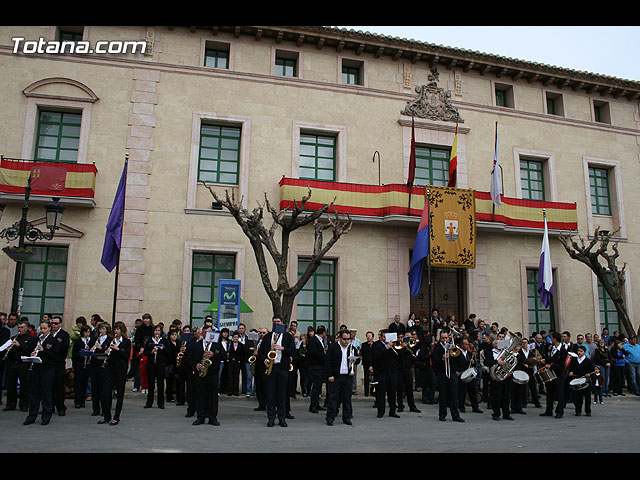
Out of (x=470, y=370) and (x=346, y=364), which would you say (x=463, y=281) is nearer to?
(x=470, y=370)

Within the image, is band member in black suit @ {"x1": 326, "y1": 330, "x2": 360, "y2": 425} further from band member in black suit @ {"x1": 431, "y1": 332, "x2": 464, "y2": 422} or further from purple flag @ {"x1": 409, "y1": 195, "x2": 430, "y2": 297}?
purple flag @ {"x1": 409, "y1": 195, "x2": 430, "y2": 297}

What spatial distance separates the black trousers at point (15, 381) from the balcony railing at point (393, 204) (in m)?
8.98

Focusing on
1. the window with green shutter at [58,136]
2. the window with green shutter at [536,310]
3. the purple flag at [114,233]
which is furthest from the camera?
the window with green shutter at [536,310]

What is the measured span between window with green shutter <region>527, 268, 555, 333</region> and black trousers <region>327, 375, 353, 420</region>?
11.6 m

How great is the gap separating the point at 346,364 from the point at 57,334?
19.0 ft

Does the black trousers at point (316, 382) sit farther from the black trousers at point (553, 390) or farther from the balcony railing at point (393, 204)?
the balcony railing at point (393, 204)

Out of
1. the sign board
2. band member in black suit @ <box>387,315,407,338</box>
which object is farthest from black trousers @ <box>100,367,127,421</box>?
band member in black suit @ <box>387,315,407,338</box>

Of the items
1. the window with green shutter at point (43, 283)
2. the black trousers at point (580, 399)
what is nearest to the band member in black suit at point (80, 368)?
the window with green shutter at point (43, 283)

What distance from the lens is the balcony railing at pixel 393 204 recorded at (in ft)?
58.4

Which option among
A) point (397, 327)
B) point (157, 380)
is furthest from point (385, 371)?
point (157, 380)

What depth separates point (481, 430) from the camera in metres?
10.1

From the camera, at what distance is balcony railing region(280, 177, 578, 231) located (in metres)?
17.8

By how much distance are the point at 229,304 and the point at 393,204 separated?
6.67 meters

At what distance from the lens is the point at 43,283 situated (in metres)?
16.4
